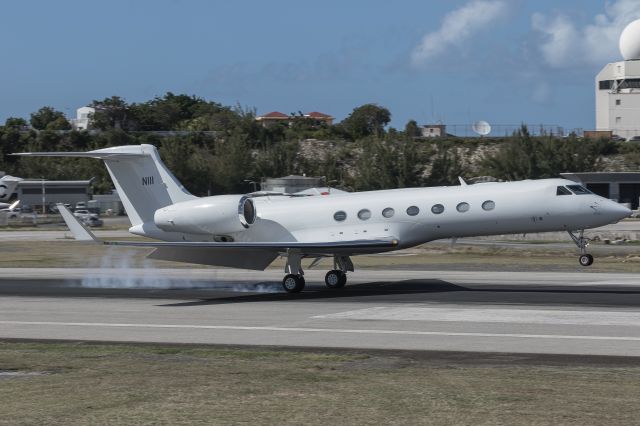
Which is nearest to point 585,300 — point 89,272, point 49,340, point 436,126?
point 49,340

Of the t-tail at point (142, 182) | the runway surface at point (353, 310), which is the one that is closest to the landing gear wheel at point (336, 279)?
the runway surface at point (353, 310)

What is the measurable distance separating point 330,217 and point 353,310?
222 inches

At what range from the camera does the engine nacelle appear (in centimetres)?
2606

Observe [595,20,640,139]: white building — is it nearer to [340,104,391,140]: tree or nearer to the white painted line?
[340,104,391,140]: tree

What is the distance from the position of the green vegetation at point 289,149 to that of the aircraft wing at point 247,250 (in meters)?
65.1

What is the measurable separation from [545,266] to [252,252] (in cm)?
1154

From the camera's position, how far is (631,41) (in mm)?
116688

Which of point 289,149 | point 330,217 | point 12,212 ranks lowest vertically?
point 12,212

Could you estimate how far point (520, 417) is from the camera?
395 inches

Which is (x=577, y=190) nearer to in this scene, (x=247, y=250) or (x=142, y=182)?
(x=247, y=250)

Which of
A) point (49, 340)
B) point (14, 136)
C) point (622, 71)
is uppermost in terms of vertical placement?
point (622, 71)

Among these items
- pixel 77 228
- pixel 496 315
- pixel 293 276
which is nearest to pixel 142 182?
pixel 77 228

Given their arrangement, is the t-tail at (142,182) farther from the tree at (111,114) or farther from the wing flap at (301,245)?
the tree at (111,114)

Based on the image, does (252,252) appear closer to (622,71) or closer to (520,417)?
(520,417)
